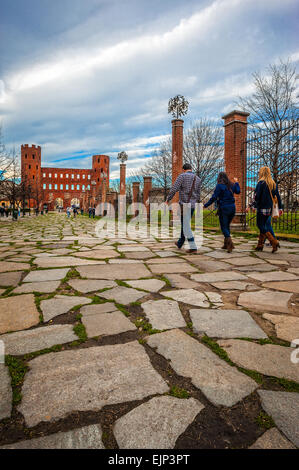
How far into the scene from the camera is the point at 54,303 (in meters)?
2.55

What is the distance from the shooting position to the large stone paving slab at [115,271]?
3547 millimetres

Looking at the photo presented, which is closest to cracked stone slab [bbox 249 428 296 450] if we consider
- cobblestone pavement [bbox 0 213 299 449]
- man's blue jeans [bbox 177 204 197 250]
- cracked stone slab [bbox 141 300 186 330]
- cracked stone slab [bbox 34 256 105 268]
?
cobblestone pavement [bbox 0 213 299 449]

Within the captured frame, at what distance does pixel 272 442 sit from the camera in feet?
3.51

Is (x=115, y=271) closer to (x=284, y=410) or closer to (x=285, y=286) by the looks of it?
(x=285, y=286)

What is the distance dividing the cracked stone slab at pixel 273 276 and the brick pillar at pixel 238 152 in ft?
19.2

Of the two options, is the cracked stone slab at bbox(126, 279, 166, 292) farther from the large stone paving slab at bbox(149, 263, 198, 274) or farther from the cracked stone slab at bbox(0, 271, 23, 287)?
the cracked stone slab at bbox(0, 271, 23, 287)

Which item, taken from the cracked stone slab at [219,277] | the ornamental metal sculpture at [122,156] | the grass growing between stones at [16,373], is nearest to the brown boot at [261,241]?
the cracked stone slab at [219,277]

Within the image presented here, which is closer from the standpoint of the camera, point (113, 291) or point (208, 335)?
point (208, 335)

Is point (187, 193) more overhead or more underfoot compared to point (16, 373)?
more overhead

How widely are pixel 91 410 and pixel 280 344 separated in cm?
131

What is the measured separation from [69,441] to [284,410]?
0.95 m

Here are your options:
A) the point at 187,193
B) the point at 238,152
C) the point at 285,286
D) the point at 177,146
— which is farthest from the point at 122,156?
the point at 285,286
